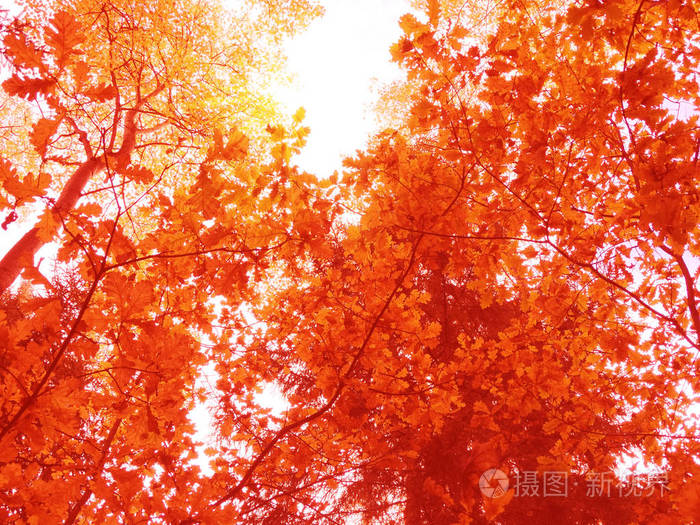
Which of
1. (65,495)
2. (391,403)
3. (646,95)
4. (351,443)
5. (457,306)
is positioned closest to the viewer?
(65,495)

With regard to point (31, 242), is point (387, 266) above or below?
below

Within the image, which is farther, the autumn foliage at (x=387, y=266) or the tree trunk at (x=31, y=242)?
the tree trunk at (x=31, y=242)

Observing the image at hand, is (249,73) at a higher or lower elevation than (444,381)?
higher

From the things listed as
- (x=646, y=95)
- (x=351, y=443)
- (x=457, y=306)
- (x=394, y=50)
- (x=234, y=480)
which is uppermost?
(x=457, y=306)

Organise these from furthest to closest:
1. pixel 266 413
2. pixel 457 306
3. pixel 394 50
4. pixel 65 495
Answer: pixel 457 306, pixel 266 413, pixel 394 50, pixel 65 495

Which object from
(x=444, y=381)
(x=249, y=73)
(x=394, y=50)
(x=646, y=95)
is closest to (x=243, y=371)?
(x=444, y=381)

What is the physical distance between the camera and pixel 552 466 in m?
2.32

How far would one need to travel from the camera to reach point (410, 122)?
2.08m

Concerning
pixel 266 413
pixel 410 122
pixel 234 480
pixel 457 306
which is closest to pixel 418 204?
pixel 410 122

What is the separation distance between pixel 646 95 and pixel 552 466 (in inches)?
77.4

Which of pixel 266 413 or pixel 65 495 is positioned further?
pixel 266 413

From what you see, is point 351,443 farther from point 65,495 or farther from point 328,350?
point 65,495

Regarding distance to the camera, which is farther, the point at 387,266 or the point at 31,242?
the point at 31,242

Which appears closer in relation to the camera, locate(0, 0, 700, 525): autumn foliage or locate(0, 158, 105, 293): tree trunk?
locate(0, 0, 700, 525): autumn foliage
